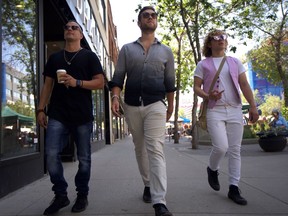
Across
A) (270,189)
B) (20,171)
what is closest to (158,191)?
(270,189)

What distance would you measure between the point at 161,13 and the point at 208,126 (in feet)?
47.2

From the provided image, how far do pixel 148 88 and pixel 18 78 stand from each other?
325cm

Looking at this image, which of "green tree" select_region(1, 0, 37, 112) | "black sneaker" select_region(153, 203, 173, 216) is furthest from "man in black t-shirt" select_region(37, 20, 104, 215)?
"green tree" select_region(1, 0, 37, 112)

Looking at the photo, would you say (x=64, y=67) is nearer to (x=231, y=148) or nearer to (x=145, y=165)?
(x=145, y=165)

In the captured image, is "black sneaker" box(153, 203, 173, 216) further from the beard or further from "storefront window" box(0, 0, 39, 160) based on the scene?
"storefront window" box(0, 0, 39, 160)

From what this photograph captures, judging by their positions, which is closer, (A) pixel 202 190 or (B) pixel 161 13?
(A) pixel 202 190

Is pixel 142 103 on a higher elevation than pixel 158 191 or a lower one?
higher

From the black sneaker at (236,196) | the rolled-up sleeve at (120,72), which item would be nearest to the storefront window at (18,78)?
the rolled-up sleeve at (120,72)

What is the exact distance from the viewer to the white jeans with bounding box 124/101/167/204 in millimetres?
3680

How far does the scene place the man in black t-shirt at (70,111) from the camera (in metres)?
3.87

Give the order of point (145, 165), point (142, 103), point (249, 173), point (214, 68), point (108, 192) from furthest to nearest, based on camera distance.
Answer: point (249, 173), point (108, 192), point (214, 68), point (145, 165), point (142, 103)

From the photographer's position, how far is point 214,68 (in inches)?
186

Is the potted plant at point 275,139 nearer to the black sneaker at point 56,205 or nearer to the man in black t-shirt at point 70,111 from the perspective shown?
the man in black t-shirt at point 70,111

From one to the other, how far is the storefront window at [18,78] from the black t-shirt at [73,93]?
1.62 metres
